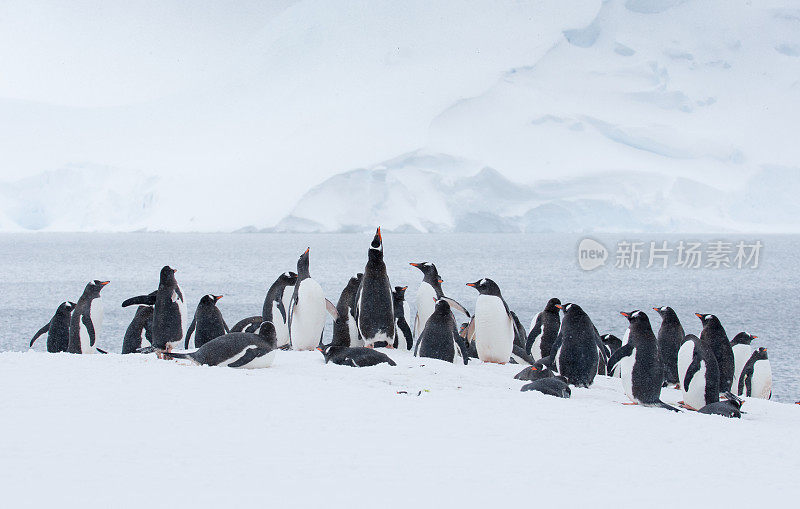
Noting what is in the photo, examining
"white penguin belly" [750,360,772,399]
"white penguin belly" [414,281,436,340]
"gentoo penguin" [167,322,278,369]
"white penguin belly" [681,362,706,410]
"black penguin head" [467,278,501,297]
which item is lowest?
"white penguin belly" [750,360,772,399]

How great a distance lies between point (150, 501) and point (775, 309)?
75.9ft

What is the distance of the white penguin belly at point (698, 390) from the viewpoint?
5541 millimetres

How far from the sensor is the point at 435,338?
6363 millimetres

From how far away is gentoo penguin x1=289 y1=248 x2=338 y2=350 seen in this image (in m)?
7.21

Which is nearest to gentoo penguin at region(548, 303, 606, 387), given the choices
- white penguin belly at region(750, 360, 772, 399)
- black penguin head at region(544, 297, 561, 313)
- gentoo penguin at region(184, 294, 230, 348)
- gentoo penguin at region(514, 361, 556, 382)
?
gentoo penguin at region(514, 361, 556, 382)

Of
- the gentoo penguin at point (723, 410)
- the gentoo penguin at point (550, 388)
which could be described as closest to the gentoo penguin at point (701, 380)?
the gentoo penguin at point (723, 410)

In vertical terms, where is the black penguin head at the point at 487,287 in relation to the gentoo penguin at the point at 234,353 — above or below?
above

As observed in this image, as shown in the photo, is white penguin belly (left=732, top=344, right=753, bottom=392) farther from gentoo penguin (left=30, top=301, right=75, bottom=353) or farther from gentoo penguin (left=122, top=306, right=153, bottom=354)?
gentoo penguin (left=30, top=301, right=75, bottom=353)

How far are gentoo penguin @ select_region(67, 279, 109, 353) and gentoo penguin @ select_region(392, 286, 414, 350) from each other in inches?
117

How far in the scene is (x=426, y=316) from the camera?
7.91 metres

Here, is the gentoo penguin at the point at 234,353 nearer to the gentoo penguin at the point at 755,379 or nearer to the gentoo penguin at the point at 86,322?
the gentoo penguin at the point at 86,322

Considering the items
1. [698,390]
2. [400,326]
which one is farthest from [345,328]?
[698,390]

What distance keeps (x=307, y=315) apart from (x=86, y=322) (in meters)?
2.37

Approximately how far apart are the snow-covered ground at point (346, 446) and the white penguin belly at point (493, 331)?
8.25 ft
